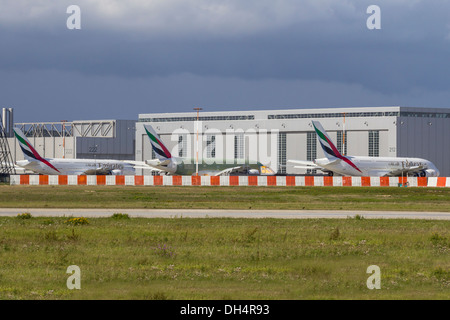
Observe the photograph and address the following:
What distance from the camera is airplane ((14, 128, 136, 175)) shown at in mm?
99438

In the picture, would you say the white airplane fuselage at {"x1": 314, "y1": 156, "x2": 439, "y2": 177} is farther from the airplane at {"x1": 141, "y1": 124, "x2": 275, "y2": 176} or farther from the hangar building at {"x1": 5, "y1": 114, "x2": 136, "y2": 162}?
the hangar building at {"x1": 5, "y1": 114, "x2": 136, "y2": 162}

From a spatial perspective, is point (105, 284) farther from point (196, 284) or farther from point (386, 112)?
point (386, 112)

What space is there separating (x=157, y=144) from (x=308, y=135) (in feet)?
105

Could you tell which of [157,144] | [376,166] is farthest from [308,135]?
[157,144]

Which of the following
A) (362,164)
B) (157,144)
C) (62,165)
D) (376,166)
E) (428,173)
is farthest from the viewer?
(62,165)

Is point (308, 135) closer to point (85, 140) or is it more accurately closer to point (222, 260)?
point (85, 140)

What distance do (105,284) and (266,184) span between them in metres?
66.0

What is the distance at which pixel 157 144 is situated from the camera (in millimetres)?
101188

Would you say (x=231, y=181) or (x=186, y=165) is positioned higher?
(x=186, y=165)

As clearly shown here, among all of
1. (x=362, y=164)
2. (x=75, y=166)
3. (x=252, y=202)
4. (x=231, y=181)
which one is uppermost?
(x=362, y=164)

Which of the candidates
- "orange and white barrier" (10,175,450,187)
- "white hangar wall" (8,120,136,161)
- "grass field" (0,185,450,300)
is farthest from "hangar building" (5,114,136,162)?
"grass field" (0,185,450,300)

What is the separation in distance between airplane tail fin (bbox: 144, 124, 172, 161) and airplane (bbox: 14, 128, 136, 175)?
1200 centimetres

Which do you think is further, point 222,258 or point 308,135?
point 308,135

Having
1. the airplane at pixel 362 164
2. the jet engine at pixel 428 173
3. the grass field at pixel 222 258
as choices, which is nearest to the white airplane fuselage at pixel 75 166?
the airplane at pixel 362 164
